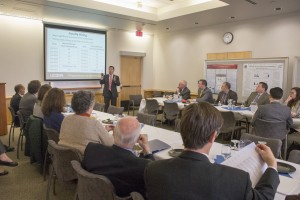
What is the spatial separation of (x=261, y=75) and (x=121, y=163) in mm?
6411

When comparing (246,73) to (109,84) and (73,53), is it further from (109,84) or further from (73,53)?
(73,53)

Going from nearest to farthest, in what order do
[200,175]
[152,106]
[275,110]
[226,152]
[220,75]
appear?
[200,175], [226,152], [275,110], [152,106], [220,75]

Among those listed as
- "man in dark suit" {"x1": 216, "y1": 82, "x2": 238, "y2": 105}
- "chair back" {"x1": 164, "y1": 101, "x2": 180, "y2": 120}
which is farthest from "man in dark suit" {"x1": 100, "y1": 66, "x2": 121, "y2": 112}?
"man in dark suit" {"x1": 216, "y1": 82, "x2": 238, "y2": 105}

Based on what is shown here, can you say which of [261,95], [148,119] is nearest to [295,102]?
[261,95]

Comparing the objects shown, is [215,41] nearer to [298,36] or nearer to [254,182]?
[298,36]

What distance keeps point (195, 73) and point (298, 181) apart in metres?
7.65

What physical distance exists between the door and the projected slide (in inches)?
44.6

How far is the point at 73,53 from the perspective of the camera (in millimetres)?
8164

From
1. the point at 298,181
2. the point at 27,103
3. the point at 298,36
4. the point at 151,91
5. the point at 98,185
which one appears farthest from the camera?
the point at 151,91

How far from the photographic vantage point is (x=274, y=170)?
1.37 m

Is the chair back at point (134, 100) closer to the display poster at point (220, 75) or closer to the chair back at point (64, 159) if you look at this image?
the display poster at point (220, 75)

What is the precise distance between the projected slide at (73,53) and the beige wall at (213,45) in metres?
2.69

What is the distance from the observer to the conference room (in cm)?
662

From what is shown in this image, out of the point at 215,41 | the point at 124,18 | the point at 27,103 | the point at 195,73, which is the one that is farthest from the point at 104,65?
the point at 27,103
